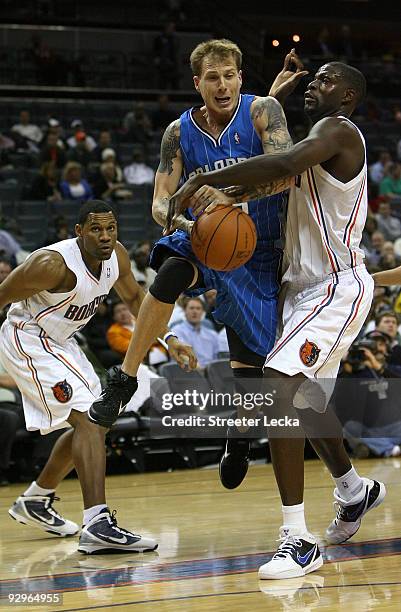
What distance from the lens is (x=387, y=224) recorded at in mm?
13938

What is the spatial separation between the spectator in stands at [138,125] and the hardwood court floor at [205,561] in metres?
9.19

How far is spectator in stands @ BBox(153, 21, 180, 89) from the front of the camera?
18344 millimetres

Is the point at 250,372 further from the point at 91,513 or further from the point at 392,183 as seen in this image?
the point at 392,183

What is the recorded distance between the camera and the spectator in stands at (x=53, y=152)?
13.6 meters

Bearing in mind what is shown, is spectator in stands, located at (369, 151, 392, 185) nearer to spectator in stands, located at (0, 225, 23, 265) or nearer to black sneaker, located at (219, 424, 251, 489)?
spectator in stands, located at (0, 225, 23, 265)

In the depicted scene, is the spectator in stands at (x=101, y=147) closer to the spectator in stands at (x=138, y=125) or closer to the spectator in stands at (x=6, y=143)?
the spectator in stands at (x=138, y=125)

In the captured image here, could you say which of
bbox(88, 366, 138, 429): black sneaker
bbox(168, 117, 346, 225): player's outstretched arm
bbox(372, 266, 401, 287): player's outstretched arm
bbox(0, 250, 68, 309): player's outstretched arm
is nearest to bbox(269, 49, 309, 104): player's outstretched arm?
bbox(168, 117, 346, 225): player's outstretched arm

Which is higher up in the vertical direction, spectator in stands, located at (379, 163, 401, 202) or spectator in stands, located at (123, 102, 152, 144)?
spectator in stands, located at (123, 102, 152, 144)

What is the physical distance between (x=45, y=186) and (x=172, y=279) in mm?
8525

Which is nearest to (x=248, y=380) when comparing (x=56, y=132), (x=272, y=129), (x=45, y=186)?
(x=272, y=129)

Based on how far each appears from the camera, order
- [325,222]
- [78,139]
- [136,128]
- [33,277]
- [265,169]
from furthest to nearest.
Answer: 1. [136,128]
2. [78,139]
3. [33,277]
4. [325,222]
5. [265,169]

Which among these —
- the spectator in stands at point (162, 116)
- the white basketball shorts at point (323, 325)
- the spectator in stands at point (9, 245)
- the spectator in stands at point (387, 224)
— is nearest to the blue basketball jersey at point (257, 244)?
the white basketball shorts at point (323, 325)

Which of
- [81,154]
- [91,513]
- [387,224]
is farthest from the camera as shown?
[81,154]

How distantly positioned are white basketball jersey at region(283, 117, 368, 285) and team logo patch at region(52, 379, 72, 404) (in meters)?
1.48
